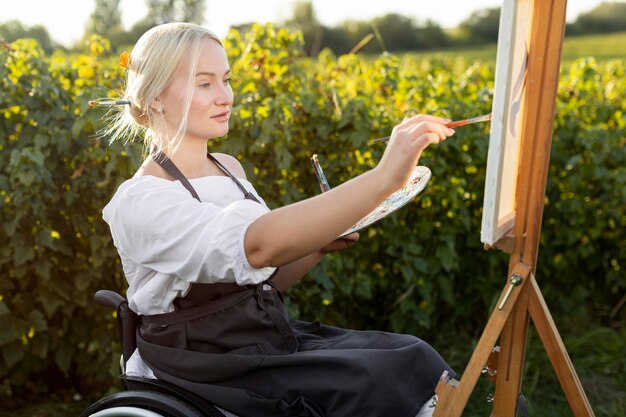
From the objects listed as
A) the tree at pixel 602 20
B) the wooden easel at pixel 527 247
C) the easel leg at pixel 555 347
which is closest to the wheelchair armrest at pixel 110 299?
the wooden easel at pixel 527 247

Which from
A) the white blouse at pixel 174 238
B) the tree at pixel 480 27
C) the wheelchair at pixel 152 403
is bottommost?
the tree at pixel 480 27

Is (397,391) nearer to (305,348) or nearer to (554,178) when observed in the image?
(305,348)

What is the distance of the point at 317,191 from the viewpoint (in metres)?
3.37

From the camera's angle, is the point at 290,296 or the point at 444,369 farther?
the point at 290,296

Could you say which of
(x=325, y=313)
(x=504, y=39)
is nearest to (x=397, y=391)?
(x=504, y=39)

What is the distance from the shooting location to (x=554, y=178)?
4.02 m

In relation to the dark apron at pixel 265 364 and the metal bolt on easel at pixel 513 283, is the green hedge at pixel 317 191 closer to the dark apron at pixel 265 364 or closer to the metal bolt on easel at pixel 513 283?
the dark apron at pixel 265 364

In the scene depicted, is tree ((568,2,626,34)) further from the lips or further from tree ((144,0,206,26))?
the lips

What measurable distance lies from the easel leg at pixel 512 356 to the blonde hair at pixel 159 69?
83 cm

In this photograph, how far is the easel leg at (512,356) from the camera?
1.71 m

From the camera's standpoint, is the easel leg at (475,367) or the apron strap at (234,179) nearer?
the easel leg at (475,367)

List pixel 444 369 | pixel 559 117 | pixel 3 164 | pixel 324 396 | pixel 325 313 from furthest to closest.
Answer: pixel 559 117
pixel 325 313
pixel 3 164
pixel 444 369
pixel 324 396

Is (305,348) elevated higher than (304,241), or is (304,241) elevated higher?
(304,241)

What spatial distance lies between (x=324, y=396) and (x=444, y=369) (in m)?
0.32
